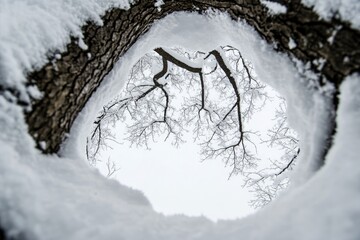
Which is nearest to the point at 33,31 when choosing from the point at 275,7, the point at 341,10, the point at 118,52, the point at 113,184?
the point at 118,52

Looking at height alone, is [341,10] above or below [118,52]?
above

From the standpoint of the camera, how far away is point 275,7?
1.60 m

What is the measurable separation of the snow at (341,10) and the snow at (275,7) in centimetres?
22

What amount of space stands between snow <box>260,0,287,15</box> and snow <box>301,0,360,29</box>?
222 millimetres

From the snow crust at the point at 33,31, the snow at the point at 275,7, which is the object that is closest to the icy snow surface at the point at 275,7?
the snow at the point at 275,7

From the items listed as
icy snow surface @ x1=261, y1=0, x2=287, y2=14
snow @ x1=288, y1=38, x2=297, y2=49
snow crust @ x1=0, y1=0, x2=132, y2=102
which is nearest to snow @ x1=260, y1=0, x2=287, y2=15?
icy snow surface @ x1=261, y1=0, x2=287, y2=14

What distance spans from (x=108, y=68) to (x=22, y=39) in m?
0.64

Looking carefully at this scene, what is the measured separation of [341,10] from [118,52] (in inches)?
50.8

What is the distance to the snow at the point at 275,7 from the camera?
61.3 inches

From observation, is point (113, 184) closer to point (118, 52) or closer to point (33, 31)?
point (33, 31)

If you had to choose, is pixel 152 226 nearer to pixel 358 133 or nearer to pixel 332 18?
pixel 358 133

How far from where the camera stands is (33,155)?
4.00 feet

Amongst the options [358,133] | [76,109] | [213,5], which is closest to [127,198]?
[76,109]

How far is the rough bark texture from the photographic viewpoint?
126 cm
